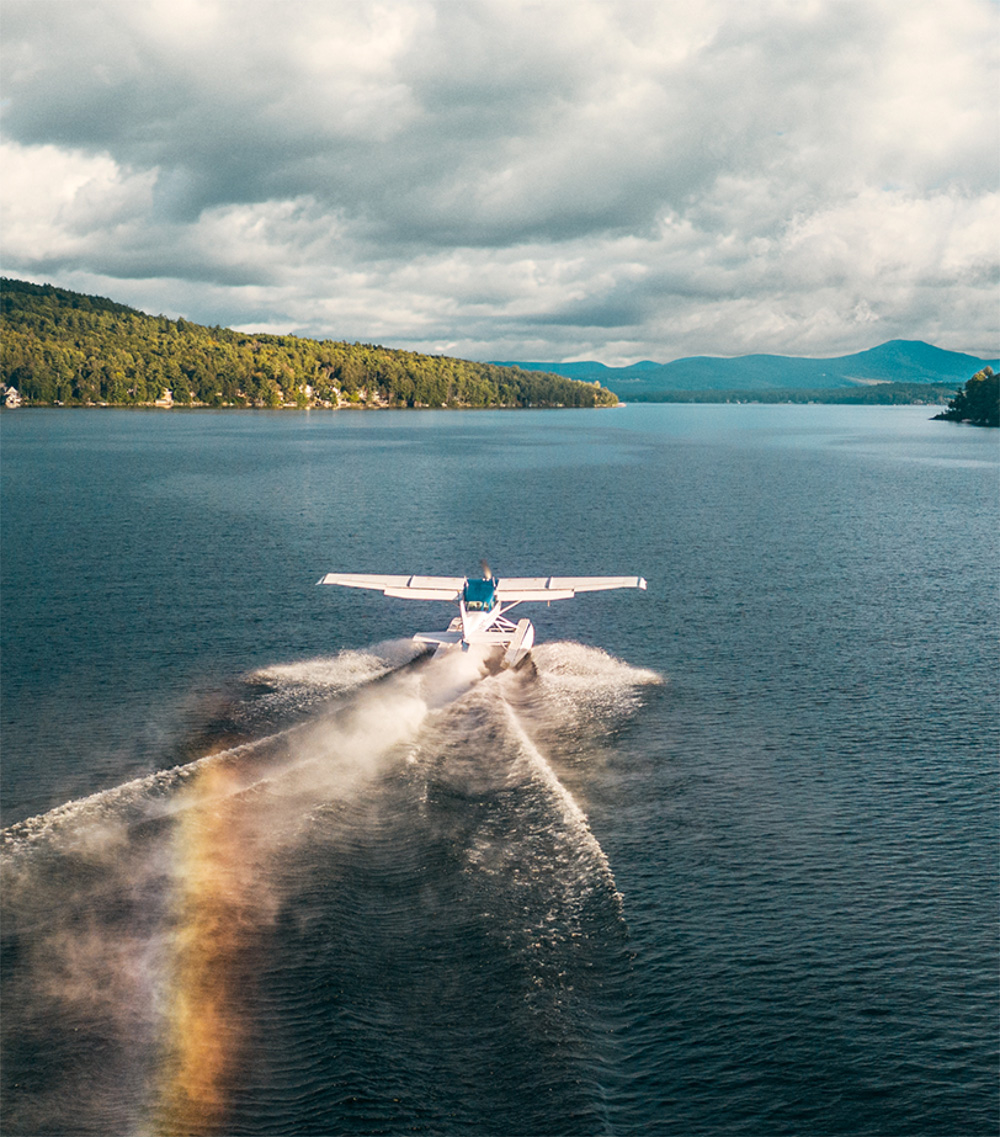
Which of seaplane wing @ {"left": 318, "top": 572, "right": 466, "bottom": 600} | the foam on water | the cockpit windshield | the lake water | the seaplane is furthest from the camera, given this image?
seaplane wing @ {"left": 318, "top": 572, "right": 466, "bottom": 600}

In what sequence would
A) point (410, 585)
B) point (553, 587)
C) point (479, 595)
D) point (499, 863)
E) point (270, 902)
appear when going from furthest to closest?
point (553, 587), point (410, 585), point (479, 595), point (499, 863), point (270, 902)

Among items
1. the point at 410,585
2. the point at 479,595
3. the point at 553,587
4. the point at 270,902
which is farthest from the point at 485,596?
the point at 270,902

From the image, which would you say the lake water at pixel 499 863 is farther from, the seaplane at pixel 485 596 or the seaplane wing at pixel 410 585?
the seaplane wing at pixel 410 585

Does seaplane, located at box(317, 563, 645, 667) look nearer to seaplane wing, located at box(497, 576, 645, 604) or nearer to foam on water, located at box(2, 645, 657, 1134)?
seaplane wing, located at box(497, 576, 645, 604)

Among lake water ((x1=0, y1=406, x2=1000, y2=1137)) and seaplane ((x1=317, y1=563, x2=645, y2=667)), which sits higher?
seaplane ((x1=317, y1=563, x2=645, y2=667))

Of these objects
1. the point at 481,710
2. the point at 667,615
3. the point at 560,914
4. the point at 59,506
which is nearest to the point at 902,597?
the point at 667,615

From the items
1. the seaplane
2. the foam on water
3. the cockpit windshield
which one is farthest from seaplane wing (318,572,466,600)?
the foam on water

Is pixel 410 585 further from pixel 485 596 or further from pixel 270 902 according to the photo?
pixel 270 902
